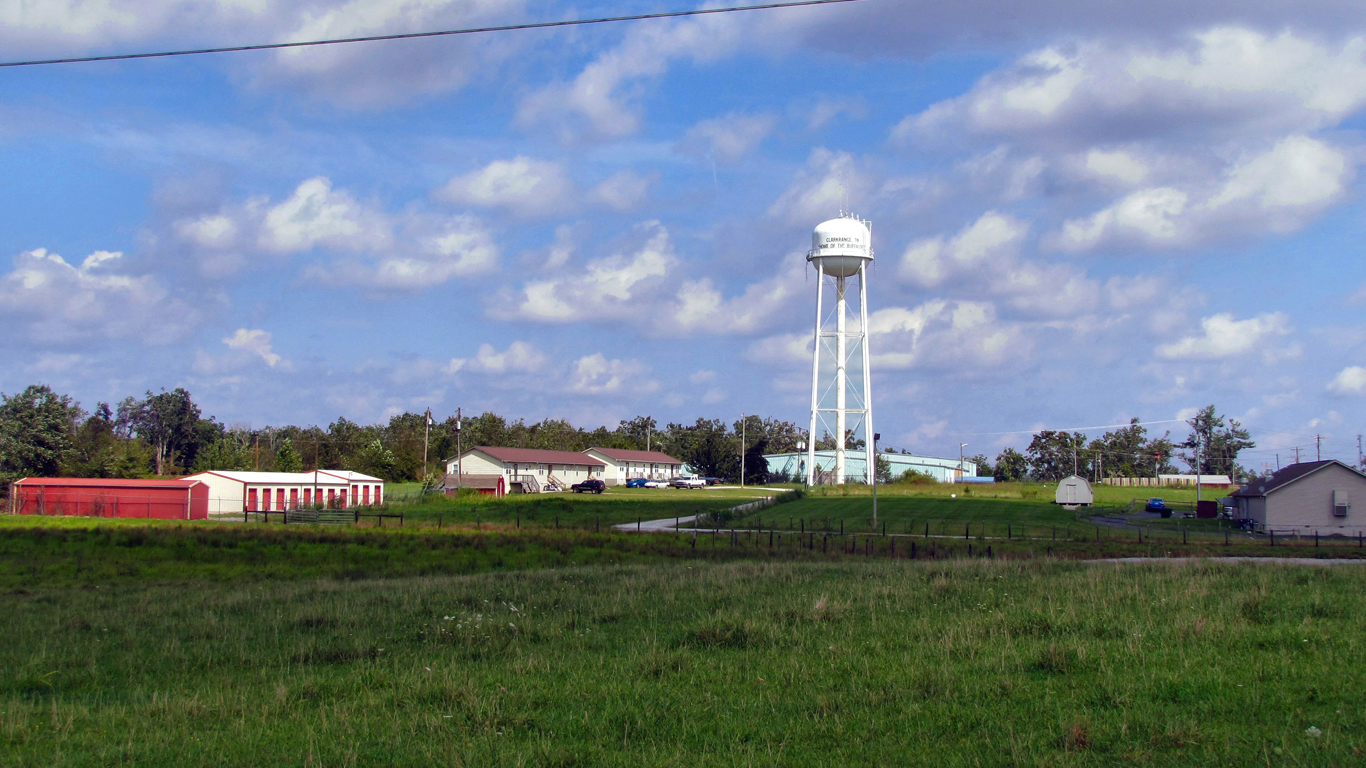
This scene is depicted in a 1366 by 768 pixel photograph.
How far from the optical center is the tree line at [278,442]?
305ft

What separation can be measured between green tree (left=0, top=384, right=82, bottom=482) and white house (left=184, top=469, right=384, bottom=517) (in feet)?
99.8

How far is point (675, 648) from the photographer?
451 inches

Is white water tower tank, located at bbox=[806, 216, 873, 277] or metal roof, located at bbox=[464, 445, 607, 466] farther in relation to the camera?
metal roof, located at bbox=[464, 445, 607, 466]

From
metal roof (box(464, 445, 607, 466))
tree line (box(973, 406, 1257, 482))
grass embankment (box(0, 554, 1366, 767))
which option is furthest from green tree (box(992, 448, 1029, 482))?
grass embankment (box(0, 554, 1366, 767))

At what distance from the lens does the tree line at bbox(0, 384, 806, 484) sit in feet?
305

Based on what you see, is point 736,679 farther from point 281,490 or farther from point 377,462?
point 377,462

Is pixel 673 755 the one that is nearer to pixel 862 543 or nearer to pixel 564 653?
pixel 564 653

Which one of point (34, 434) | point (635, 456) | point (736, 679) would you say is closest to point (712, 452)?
point (635, 456)

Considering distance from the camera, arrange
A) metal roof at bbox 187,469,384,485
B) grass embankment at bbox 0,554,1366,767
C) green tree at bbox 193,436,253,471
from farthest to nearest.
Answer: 1. green tree at bbox 193,436,253,471
2. metal roof at bbox 187,469,384,485
3. grass embankment at bbox 0,554,1366,767

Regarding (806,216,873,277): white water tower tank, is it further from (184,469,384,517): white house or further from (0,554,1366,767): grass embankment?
(0,554,1366,767): grass embankment

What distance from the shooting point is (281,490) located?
7244 centimetres

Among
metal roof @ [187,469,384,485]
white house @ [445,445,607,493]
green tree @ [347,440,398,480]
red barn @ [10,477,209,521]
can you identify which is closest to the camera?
red barn @ [10,477,209,521]

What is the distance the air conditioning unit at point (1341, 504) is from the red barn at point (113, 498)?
66406mm

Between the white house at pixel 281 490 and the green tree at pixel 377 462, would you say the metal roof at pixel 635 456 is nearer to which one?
the green tree at pixel 377 462
